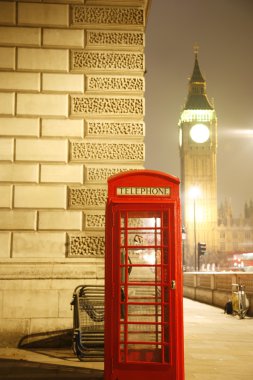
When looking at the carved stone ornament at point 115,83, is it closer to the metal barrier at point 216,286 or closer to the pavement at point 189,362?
the pavement at point 189,362

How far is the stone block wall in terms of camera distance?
27.3ft

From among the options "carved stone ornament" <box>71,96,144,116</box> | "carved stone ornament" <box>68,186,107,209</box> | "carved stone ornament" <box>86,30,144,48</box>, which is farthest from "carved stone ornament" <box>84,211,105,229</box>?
"carved stone ornament" <box>86,30,144,48</box>

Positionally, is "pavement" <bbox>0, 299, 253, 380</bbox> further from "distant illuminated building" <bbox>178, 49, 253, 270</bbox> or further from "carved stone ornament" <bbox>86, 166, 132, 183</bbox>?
"distant illuminated building" <bbox>178, 49, 253, 270</bbox>

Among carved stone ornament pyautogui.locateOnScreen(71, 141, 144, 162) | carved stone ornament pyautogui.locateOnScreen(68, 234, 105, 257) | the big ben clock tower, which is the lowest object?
carved stone ornament pyautogui.locateOnScreen(68, 234, 105, 257)

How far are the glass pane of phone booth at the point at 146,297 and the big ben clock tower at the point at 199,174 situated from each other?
299ft

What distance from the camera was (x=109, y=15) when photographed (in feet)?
29.8

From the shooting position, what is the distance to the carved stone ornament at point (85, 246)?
850cm

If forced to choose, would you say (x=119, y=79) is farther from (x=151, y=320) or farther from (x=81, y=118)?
(x=151, y=320)

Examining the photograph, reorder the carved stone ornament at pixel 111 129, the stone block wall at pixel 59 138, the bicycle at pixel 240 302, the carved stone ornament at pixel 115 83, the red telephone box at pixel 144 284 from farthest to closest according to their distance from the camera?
the bicycle at pixel 240 302
the carved stone ornament at pixel 115 83
the carved stone ornament at pixel 111 129
the stone block wall at pixel 59 138
the red telephone box at pixel 144 284

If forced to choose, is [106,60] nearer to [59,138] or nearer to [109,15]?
[109,15]

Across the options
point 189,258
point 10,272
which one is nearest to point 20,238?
point 10,272

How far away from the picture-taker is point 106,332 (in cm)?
583

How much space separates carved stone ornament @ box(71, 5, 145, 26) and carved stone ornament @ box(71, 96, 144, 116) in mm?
1351

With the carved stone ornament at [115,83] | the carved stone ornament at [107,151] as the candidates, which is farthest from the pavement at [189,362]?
the carved stone ornament at [115,83]
